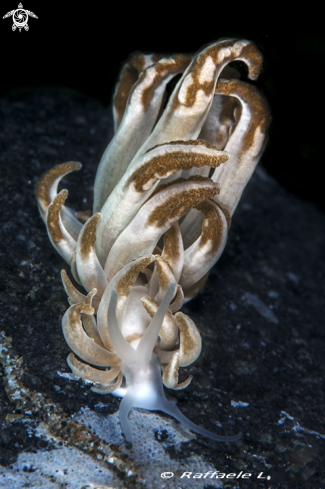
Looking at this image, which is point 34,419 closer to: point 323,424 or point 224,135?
point 323,424

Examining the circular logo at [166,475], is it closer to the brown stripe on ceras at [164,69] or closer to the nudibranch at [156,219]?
the nudibranch at [156,219]

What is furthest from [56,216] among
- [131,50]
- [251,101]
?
[131,50]

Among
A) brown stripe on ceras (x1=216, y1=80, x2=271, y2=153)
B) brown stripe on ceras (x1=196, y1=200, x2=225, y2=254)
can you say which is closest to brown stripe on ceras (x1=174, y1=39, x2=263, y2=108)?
brown stripe on ceras (x1=216, y1=80, x2=271, y2=153)

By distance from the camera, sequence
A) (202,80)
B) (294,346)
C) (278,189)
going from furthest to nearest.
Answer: (278,189)
(294,346)
(202,80)

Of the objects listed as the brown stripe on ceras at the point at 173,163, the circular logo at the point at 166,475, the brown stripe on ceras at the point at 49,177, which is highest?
the brown stripe on ceras at the point at 173,163

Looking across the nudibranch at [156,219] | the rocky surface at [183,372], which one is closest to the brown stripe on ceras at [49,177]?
the nudibranch at [156,219]

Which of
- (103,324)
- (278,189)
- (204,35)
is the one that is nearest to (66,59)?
(204,35)
